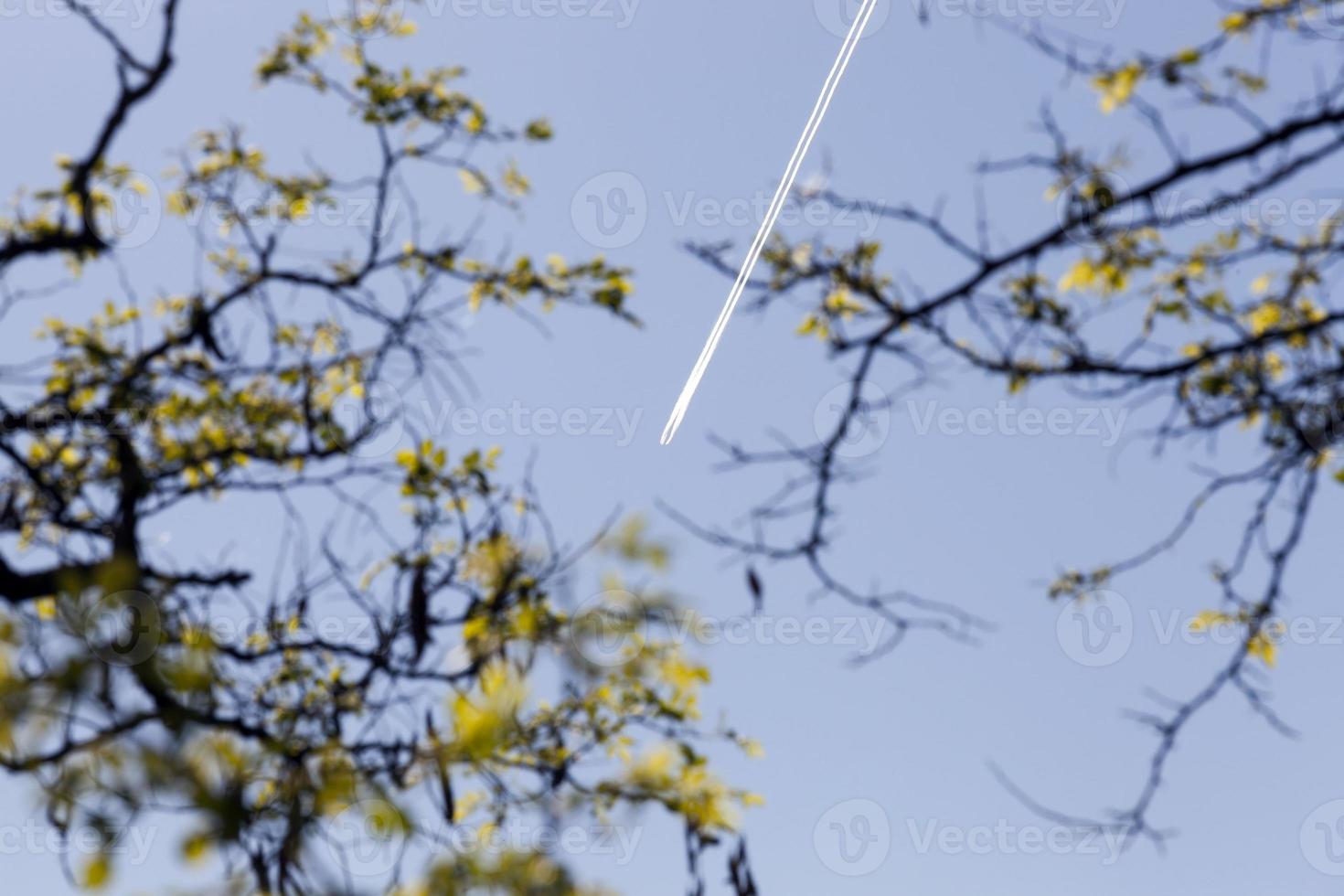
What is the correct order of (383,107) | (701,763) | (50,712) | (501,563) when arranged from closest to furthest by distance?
(50,712) < (501,563) < (701,763) < (383,107)

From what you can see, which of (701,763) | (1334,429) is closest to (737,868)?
(701,763)

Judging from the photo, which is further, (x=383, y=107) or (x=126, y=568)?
(x=383, y=107)

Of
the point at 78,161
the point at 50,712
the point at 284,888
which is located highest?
the point at 78,161

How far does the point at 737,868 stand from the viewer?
3283 millimetres

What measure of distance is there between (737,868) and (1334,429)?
255cm

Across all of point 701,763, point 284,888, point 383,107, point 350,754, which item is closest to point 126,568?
point 284,888

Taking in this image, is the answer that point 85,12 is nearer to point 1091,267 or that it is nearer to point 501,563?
point 501,563

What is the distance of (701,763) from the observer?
14.3 ft

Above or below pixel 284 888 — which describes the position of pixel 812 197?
above

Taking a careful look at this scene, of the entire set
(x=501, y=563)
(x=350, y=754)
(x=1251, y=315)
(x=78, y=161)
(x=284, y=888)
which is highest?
(x=78, y=161)

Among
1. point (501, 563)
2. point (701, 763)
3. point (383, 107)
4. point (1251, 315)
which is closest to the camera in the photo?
point (501, 563)

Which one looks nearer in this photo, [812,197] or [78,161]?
[812,197]

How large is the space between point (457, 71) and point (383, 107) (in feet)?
1.44

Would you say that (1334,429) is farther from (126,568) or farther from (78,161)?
(78,161)
